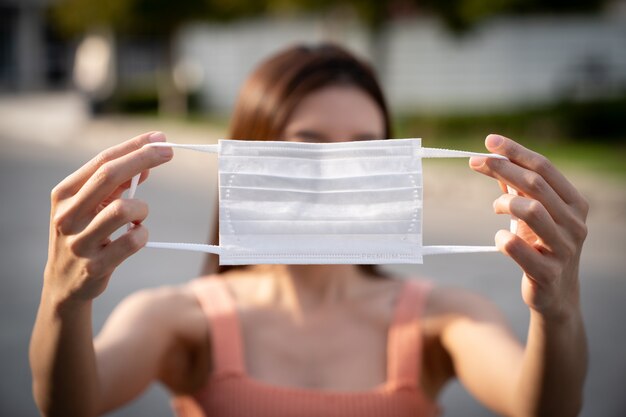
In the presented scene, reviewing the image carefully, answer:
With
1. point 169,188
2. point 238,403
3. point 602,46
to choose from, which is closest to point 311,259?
point 238,403

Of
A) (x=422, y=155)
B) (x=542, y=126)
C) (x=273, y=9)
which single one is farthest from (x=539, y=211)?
(x=273, y=9)

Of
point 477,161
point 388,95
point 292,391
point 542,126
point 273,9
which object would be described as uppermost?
point 273,9

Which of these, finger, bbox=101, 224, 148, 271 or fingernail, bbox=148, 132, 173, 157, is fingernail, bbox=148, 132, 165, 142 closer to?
fingernail, bbox=148, 132, 173, 157

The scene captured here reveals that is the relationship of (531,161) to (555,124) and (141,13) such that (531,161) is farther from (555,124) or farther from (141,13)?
(141,13)

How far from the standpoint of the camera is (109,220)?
1.38 m

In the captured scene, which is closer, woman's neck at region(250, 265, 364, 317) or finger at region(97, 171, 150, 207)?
finger at region(97, 171, 150, 207)

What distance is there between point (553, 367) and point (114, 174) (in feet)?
3.03

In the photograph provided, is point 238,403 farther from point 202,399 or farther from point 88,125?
point 88,125

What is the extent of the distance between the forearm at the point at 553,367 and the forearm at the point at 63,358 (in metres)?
0.87

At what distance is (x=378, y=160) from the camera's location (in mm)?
1613

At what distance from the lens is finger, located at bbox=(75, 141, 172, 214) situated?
4.54ft

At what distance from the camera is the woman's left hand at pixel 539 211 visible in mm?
1405

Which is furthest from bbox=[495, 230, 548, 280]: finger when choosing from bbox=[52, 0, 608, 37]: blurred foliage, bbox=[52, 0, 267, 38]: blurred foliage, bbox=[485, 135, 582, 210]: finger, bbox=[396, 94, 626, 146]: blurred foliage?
bbox=[52, 0, 267, 38]: blurred foliage

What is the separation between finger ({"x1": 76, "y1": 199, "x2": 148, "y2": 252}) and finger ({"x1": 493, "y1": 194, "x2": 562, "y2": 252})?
0.65 m
